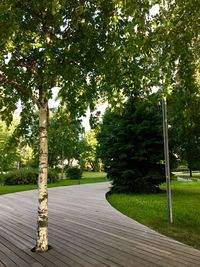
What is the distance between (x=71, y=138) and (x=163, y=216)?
164 inches

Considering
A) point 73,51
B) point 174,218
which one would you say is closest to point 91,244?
point 73,51

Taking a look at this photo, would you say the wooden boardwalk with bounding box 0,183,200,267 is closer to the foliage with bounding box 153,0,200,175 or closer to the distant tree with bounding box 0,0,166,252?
the distant tree with bounding box 0,0,166,252

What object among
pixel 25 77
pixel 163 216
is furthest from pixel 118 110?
pixel 163 216

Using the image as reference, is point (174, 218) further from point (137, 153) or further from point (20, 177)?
point (20, 177)

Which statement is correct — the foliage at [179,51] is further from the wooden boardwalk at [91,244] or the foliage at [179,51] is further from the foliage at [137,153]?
the foliage at [137,153]

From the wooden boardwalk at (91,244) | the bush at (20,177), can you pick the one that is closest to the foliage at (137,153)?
the wooden boardwalk at (91,244)

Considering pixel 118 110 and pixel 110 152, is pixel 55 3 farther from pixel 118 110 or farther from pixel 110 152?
pixel 110 152

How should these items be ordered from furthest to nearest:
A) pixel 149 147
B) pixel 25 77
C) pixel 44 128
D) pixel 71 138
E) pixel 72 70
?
pixel 149 147
pixel 71 138
pixel 25 77
pixel 44 128
pixel 72 70

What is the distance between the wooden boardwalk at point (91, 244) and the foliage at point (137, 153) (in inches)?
323

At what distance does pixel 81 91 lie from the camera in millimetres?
6094

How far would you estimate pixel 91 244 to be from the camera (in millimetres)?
7020

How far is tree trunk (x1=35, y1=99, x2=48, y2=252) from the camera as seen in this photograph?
6.46 m

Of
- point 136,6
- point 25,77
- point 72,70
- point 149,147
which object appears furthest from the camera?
point 149,147

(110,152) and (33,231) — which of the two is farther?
(110,152)
